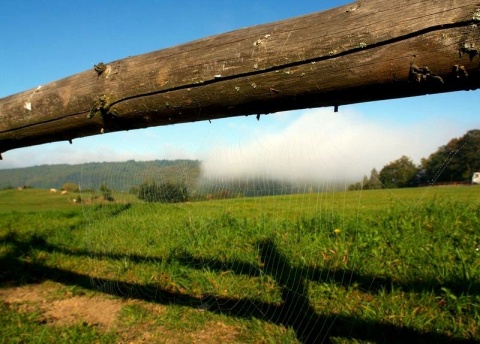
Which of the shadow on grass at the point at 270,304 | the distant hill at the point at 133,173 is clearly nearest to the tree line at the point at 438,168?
the shadow on grass at the point at 270,304

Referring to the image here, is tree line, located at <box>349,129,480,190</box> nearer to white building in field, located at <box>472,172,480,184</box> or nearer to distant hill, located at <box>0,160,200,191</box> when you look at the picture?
white building in field, located at <box>472,172,480,184</box>

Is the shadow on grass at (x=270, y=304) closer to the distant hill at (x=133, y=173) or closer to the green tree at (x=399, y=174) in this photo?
the distant hill at (x=133, y=173)

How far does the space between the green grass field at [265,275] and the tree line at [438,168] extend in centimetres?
40

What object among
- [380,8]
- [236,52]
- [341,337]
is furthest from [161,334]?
[380,8]

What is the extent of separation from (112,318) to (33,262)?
2458 millimetres

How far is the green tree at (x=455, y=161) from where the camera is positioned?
177 cm

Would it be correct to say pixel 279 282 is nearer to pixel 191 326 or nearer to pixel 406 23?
pixel 191 326

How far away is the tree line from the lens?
70.0 inches

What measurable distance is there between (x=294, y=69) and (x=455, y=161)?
3.07 feet

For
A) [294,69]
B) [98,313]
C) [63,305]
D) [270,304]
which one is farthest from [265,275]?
[294,69]

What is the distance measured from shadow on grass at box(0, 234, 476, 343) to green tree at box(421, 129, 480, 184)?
4.68ft

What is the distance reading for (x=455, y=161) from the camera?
6.03 ft

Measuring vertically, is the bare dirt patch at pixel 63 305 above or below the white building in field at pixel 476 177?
below

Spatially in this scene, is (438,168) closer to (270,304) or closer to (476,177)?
(476,177)
